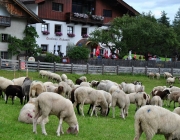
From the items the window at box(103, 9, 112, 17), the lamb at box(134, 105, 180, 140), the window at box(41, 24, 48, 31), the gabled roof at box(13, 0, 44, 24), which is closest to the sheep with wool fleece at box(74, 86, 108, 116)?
the lamb at box(134, 105, 180, 140)

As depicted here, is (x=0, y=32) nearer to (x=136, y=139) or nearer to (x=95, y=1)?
(x=95, y=1)

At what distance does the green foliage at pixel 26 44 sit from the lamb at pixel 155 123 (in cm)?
3096

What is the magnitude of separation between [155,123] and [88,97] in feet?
19.8

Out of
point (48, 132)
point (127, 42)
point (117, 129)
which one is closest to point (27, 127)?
point (48, 132)

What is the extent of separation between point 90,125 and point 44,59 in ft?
85.7

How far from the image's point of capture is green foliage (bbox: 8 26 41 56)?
132 ft

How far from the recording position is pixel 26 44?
41125mm

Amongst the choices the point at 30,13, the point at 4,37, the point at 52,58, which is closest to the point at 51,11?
the point at 30,13

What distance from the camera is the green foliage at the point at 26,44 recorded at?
40188mm

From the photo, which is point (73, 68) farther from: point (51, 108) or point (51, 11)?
point (51, 108)

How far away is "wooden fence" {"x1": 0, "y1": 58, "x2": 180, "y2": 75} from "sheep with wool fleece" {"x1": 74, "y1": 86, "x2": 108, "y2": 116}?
54.8 feet

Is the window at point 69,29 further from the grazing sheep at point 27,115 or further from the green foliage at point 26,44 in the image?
the grazing sheep at point 27,115

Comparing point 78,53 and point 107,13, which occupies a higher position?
point 107,13

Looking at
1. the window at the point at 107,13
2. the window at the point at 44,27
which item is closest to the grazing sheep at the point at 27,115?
the window at the point at 44,27
